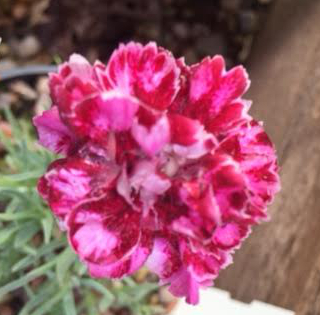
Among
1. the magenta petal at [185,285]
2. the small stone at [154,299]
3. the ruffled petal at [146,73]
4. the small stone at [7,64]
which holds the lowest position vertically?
the small stone at [154,299]

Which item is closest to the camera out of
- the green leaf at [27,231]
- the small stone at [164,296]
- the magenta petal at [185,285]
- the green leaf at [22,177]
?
the magenta petal at [185,285]

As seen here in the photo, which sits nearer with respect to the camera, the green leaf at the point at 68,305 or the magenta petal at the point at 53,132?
the magenta petal at the point at 53,132

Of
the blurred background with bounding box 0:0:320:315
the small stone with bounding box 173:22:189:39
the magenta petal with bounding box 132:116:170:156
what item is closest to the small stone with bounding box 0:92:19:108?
the blurred background with bounding box 0:0:320:315

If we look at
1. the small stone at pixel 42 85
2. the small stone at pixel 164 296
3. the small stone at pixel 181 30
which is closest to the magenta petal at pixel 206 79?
the small stone at pixel 164 296

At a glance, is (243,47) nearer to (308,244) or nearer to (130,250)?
(308,244)

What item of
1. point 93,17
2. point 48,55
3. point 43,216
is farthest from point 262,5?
point 43,216

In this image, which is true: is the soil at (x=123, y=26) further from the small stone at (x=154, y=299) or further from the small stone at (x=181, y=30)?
the small stone at (x=154, y=299)
